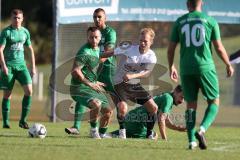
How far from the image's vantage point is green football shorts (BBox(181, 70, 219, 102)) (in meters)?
10.5

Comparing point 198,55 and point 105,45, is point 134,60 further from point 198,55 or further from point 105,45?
point 198,55

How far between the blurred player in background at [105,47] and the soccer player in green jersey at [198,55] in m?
2.87

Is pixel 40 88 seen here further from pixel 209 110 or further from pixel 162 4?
pixel 209 110

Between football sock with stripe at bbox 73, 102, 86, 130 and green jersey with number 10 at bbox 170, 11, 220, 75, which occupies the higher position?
green jersey with number 10 at bbox 170, 11, 220, 75

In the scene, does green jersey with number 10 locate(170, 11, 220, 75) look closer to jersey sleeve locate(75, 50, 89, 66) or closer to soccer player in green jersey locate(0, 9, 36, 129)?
jersey sleeve locate(75, 50, 89, 66)

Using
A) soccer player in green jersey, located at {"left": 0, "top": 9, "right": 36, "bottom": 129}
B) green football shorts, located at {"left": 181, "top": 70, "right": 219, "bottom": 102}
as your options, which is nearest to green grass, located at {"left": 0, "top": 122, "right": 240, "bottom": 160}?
green football shorts, located at {"left": 181, "top": 70, "right": 219, "bottom": 102}

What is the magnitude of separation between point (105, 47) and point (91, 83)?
1.06m

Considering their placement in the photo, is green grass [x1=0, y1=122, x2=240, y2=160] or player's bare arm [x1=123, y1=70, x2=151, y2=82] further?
player's bare arm [x1=123, y1=70, x2=151, y2=82]

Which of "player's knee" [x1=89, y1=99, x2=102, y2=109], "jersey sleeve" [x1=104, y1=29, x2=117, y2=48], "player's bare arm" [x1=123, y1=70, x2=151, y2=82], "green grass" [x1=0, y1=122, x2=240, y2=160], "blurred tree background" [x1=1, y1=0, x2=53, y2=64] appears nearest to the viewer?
"green grass" [x1=0, y1=122, x2=240, y2=160]

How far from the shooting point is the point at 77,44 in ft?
64.5

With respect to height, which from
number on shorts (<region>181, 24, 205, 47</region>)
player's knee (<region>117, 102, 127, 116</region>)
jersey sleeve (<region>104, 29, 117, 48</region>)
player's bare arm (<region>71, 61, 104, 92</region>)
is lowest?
player's knee (<region>117, 102, 127, 116</region>)

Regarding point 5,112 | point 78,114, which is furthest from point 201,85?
point 5,112

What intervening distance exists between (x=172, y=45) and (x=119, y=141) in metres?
1.93

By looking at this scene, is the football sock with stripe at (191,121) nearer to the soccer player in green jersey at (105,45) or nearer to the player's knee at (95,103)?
the player's knee at (95,103)
